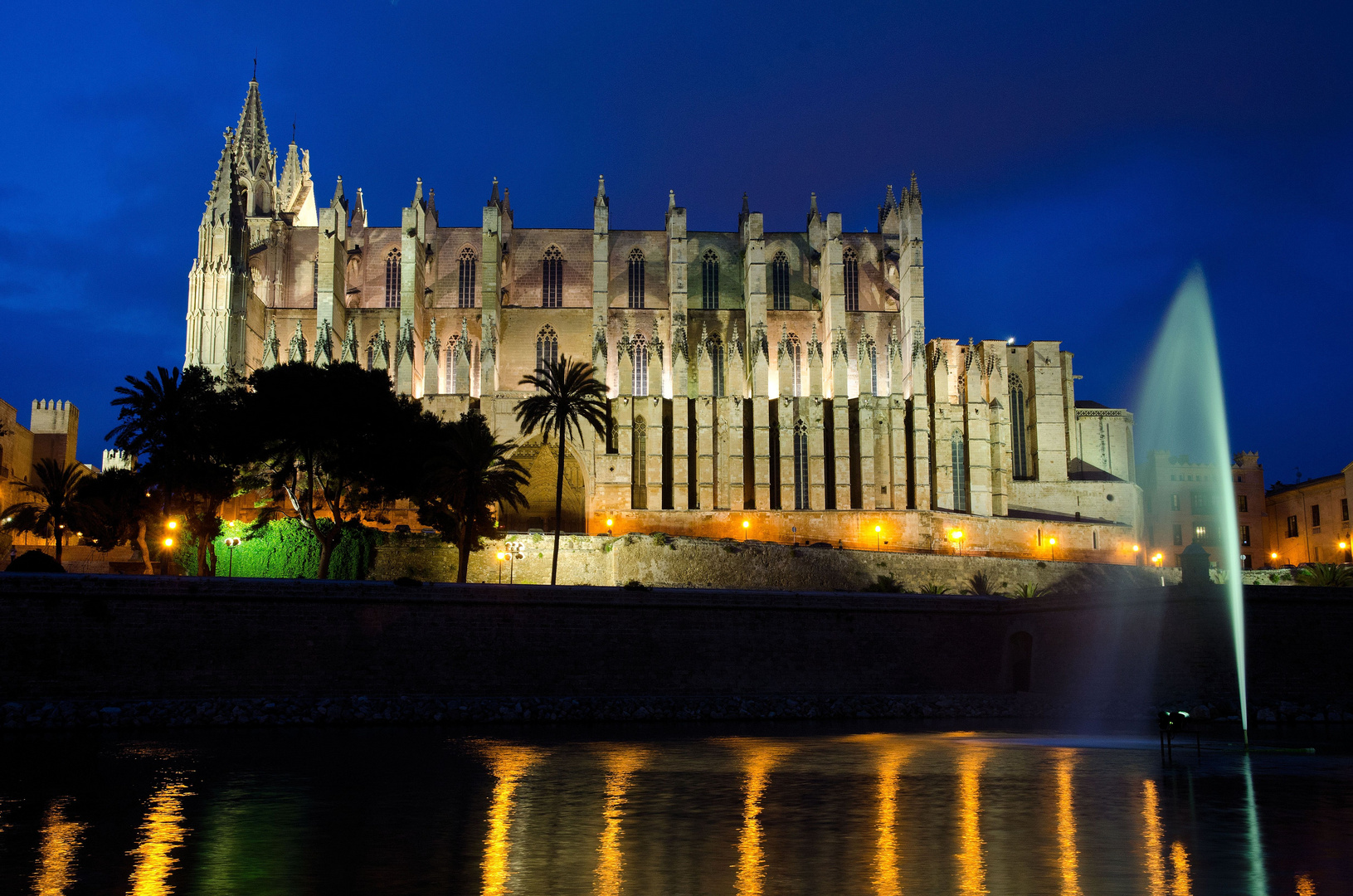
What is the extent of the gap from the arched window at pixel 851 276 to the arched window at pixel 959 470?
453 inches

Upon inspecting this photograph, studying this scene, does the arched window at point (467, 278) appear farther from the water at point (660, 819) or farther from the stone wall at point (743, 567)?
the water at point (660, 819)

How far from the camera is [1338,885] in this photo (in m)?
11.8

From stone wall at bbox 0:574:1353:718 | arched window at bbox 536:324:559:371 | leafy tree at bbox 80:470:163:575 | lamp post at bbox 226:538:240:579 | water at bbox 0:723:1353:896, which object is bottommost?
water at bbox 0:723:1353:896

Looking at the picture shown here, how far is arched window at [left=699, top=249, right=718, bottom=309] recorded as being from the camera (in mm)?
65438

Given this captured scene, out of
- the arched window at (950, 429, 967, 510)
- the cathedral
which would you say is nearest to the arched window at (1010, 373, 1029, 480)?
the cathedral

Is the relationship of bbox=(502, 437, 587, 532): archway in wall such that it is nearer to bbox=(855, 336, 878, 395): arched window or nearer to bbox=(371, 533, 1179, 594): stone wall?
bbox=(371, 533, 1179, 594): stone wall

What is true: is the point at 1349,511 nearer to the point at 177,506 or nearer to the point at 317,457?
the point at 317,457

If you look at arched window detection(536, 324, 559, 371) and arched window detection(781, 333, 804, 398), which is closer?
arched window detection(536, 324, 559, 371)

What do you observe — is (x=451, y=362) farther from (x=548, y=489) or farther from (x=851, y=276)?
(x=851, y=276)

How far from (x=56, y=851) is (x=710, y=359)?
155 ft

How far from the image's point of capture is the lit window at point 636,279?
65.2 meters

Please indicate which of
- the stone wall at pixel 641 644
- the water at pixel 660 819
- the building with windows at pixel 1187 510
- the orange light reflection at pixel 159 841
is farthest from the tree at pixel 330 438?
the building with windows at pixel 1187 510

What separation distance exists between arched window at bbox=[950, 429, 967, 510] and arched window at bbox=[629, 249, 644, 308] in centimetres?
1889

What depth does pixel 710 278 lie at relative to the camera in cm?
6581
